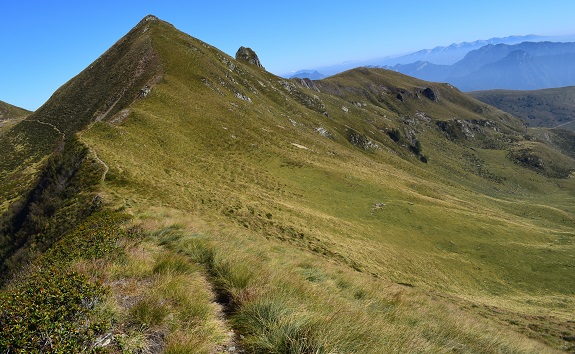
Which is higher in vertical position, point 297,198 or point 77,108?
point 77,108

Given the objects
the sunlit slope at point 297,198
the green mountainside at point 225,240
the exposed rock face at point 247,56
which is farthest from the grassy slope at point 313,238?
the exposed rock face at point 247,56

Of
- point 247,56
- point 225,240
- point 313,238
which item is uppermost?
point 247,56

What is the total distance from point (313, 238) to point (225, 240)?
17.0 meters

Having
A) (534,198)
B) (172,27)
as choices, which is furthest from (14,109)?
(534,198)

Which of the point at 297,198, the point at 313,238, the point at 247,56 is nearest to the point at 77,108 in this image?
the point at 297,198

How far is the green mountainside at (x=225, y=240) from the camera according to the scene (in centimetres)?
627

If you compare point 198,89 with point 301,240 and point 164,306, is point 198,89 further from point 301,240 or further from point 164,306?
point 164,306

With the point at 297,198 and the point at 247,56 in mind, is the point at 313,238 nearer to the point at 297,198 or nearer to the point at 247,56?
the point at 297,198

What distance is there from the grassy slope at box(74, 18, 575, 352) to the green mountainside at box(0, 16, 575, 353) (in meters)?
0.12

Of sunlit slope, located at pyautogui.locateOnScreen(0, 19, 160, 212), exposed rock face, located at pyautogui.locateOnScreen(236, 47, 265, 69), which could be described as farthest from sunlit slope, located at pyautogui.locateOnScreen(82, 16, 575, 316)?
exposed rock face, located at pyautogui.locateOnScreen(236, 47, 265, 69)

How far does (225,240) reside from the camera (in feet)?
47.0

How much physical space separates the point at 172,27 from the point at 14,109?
140723 mm

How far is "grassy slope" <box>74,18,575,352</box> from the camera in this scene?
779 cm

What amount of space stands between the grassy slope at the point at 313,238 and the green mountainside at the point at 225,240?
0.39 ft
